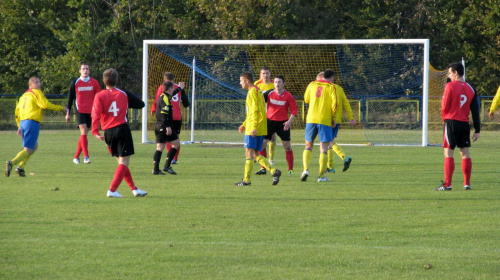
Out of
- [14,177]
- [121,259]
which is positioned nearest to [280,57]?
[14,177]

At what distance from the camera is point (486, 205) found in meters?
9.21

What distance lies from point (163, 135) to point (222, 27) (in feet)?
70.9

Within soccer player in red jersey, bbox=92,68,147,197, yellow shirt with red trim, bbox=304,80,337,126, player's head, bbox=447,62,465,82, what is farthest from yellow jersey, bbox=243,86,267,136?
player's head, bbox=447,62,465,82

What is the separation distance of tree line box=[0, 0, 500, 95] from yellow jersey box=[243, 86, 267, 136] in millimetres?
23099

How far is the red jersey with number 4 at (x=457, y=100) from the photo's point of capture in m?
10.5

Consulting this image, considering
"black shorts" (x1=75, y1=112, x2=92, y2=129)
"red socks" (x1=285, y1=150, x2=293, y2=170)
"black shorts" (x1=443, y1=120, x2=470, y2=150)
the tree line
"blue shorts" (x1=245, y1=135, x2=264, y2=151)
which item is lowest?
"red socks" (x1=285, y1=150, x2=293, y2=170)

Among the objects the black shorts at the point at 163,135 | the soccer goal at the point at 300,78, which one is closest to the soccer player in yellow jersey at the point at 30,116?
the black shorts at the point at 163,135

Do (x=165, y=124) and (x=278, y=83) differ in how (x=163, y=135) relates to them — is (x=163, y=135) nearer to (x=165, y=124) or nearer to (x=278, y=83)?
(x=165, y=124)

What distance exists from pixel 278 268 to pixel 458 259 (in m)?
1.49

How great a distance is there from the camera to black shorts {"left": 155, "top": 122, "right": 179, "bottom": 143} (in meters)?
13.2

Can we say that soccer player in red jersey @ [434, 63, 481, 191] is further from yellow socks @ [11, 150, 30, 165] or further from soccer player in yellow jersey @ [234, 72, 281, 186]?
yellow socks @ [11, 150, 30, 165]

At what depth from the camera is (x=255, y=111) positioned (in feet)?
35.8

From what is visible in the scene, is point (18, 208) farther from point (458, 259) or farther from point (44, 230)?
point (458, 259)

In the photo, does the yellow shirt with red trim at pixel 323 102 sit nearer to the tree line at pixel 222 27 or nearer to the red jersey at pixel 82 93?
the red jersey at pixel 82 93
